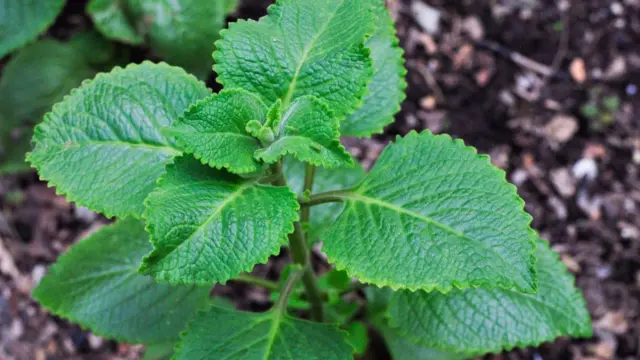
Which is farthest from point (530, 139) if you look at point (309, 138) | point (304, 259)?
point (309, 138)

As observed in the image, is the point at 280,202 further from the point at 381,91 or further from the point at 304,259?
the point at 381,91

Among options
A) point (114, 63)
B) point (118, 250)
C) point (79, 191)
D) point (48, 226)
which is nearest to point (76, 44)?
point (114, 63)

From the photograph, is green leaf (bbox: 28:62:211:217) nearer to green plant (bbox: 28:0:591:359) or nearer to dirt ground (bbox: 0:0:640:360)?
green plant (bbox: 28:0:591:359)

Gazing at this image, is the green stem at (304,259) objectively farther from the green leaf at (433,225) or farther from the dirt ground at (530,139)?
the dirt ground at (530,139)

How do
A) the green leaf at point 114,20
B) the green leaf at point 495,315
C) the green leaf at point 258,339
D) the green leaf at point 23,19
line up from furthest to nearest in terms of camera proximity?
1. the green leaf at point 114,20
2. the green leaf at point 23,19
3. the green leaf at point 495,315
4. the green leaf at point 258,339

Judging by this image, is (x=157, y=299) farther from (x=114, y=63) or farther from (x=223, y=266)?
(x=114, y=63)

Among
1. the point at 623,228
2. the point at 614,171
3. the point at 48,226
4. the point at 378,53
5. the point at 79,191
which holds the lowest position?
the point at 48,226

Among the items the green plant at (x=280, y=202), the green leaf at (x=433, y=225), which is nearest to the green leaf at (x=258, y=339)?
the green plant at (x=280, y=202)

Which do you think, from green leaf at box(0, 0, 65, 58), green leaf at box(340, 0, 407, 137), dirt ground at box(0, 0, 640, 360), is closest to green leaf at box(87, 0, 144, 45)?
green leaf at box(0, 0, 65, 58)
